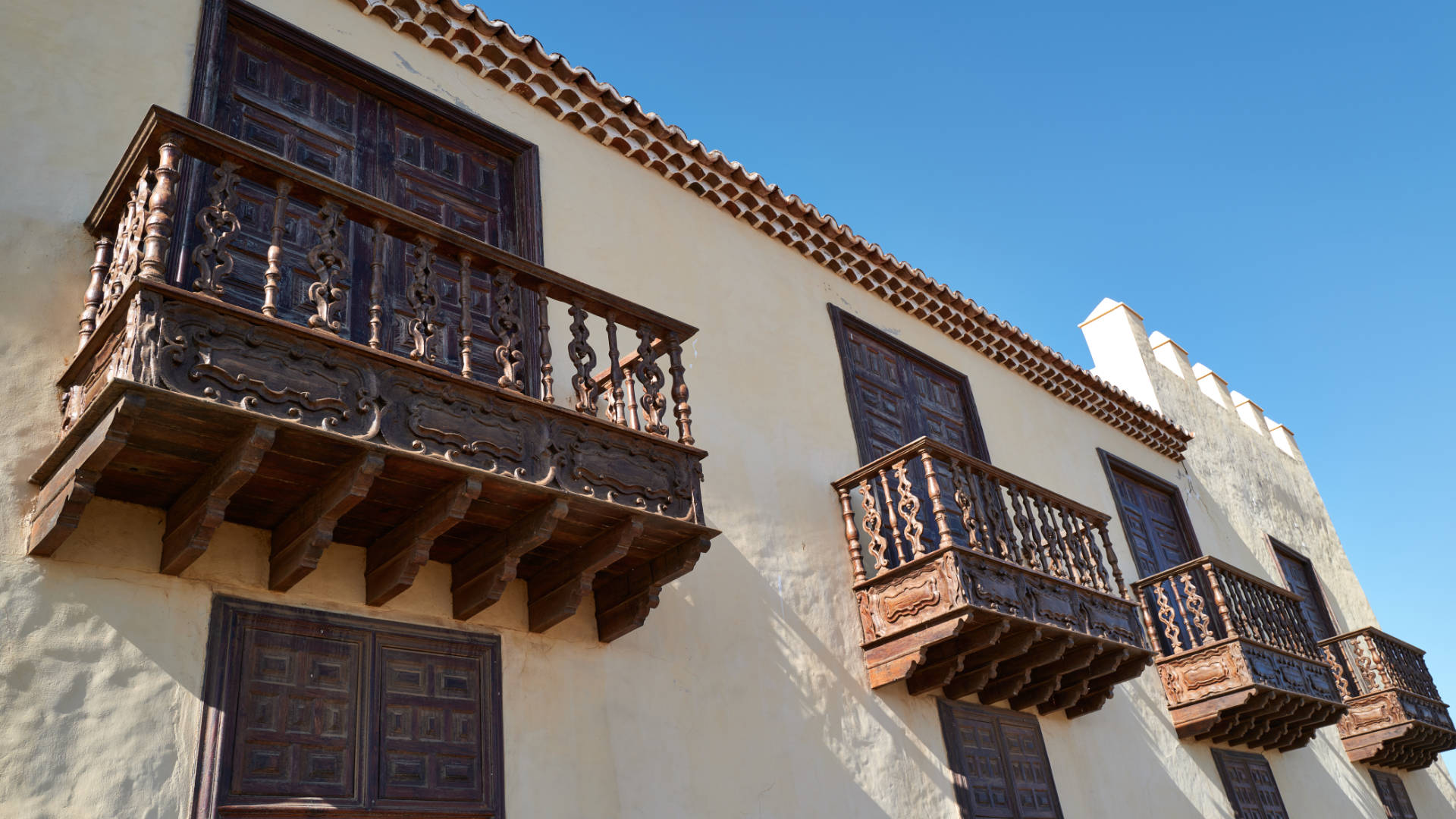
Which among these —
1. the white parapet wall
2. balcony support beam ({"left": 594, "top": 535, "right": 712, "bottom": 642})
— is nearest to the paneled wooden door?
balcony support beam ({"left": 594, "top": 535, "right": 712, "bottom": 642})

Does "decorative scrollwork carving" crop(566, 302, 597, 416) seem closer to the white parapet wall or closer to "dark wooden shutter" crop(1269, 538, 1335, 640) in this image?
the white parapet wall

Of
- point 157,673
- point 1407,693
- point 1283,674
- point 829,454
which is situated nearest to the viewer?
point 157,673

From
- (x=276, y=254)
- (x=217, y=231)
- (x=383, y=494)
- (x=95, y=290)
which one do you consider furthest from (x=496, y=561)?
(x=95, y=290)

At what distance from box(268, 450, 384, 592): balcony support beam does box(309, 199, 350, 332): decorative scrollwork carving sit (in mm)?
539

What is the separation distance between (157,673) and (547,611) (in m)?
1.68

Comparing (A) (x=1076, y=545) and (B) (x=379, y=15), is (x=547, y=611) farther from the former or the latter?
(A) (x=1076, y=545)

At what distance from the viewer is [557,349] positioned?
6.27 metres

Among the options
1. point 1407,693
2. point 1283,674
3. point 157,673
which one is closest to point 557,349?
point 157,673

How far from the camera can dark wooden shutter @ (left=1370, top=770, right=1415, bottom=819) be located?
12398 millimetres

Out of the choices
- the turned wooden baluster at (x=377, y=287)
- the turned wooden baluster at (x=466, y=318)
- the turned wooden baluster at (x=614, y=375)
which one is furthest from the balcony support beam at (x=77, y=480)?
the turned wooden baluster at (x=614, y=375)

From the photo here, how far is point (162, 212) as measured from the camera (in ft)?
13.0

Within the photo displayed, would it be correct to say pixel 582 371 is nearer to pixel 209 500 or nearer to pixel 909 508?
pixel 209 500

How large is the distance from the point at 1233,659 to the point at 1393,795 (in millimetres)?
5314

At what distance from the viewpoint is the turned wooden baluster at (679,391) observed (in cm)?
546
